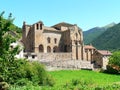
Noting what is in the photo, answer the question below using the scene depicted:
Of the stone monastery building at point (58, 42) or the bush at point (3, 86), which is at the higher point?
the stone monastery building at point (58, 42)

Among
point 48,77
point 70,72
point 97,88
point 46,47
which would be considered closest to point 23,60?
point 97,88

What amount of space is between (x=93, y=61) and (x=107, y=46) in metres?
92.3

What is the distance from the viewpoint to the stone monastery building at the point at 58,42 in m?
98.0

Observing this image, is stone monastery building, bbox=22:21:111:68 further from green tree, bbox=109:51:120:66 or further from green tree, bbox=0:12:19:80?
green tree, bbox=0:12:19:80

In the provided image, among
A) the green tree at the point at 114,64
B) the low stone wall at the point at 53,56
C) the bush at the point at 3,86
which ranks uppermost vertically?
the low stone wall at the point at 53,56

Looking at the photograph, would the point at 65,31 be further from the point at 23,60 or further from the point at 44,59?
the point at 23,60

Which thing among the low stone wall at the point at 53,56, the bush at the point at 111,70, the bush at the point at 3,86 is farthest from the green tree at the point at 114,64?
the bush at the point at 3,86

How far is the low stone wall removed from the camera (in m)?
89.4

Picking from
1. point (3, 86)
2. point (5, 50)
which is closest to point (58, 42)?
point (5, 50)

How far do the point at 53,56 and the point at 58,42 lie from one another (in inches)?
527

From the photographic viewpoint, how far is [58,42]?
106m

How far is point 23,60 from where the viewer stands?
39.0 meters

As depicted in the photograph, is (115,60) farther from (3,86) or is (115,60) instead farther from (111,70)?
(3,86)

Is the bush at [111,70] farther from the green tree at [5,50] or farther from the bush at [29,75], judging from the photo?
the green tree at [5,50]
